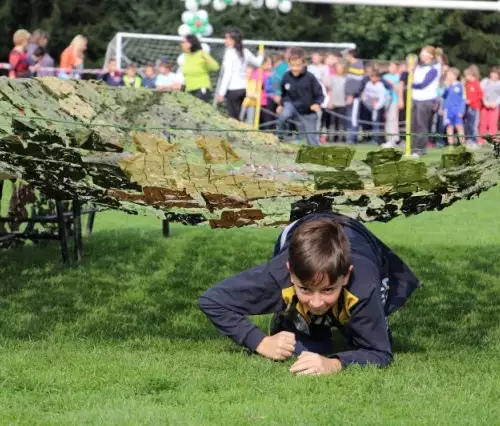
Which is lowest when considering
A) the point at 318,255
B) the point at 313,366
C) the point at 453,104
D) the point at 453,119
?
the point at 453,119

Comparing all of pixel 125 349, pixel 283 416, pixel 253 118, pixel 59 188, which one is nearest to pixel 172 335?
pixel 125 349

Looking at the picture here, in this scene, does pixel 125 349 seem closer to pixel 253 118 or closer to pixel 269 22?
pixel 253 118

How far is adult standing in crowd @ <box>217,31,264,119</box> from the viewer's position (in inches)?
816

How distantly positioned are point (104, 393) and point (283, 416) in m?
0.89

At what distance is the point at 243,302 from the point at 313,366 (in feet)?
1.49

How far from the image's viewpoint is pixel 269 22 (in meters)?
41.9

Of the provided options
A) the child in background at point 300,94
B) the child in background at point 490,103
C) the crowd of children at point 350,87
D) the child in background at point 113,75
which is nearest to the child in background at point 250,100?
the crowd of children at point 350,87

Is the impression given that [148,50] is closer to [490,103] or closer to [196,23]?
[196,23]

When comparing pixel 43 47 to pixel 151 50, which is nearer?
pixel 43 47

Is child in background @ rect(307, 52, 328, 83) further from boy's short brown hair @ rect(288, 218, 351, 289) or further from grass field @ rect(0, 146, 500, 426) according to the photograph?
boy's short brown hair @ rect(288, 218, 351, 289)

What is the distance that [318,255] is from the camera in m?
5.11

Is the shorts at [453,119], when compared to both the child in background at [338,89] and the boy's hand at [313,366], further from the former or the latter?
the boy's hand at [313,366]

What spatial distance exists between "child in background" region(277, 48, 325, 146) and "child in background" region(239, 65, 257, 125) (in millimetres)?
6087

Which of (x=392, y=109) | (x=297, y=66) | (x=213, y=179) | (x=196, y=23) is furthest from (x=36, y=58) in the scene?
(x=213, y=179)
